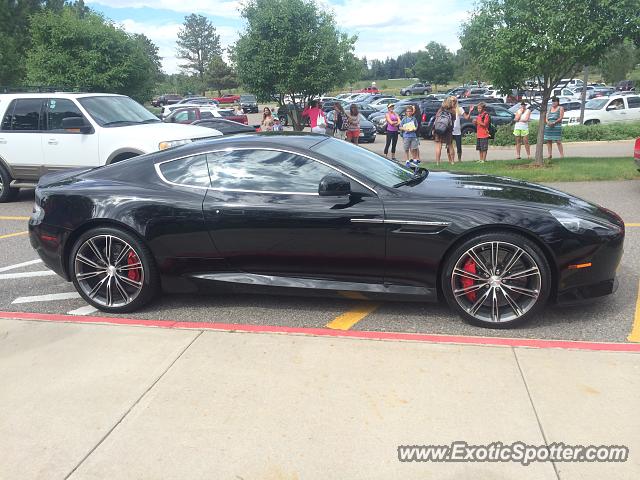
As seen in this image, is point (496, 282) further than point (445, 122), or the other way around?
point (445, 122)

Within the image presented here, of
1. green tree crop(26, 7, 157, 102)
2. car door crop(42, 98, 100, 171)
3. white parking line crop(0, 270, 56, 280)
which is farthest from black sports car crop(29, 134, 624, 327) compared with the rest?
green tree crop(26, 7, 157, 102)

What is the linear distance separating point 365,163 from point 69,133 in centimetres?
678

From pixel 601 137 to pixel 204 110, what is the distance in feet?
48.1

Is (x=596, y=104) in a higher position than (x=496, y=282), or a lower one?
higher

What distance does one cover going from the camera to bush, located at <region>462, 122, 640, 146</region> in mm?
20141

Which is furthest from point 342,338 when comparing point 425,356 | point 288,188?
point 288,188

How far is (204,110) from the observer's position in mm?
22094

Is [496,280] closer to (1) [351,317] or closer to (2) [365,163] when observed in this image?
(1) [351,317]

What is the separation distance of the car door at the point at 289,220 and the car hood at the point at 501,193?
1.74 feet

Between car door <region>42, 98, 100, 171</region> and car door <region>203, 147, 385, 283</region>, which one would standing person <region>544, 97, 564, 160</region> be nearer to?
car door <region>42, 98, 100, 171</region>

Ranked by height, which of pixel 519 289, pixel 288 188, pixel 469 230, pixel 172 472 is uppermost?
pixel 288 188

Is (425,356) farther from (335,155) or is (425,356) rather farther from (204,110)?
(204,110)

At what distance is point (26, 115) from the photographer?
9.97 m

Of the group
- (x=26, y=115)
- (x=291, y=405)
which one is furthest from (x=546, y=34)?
(x=291, y=405)
